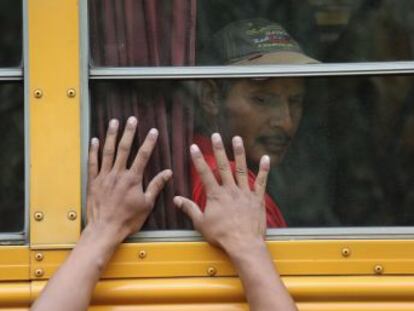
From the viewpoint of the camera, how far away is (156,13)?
6.46 feet

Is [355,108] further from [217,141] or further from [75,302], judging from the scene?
[75,302]

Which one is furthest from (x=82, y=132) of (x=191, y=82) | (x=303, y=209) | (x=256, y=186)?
(x=303, y=209)

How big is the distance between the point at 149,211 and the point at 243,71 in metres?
0.37

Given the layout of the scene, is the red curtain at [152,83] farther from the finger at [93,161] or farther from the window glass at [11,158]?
the window glass at [11,158]

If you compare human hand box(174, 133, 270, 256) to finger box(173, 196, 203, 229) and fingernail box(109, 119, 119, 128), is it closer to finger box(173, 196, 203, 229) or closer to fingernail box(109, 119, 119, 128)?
finger box(173, 196, 203, 229)

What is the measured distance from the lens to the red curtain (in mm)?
1955

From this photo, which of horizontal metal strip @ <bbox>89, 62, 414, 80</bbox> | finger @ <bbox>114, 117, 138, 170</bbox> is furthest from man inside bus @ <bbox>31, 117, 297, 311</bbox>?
horizontal metal strip @ <bbox>89, 62, 414, 80</bbox>

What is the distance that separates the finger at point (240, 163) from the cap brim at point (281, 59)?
6.8 inches

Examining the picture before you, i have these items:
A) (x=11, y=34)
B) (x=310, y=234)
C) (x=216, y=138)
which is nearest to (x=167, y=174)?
(x=216, y=138)

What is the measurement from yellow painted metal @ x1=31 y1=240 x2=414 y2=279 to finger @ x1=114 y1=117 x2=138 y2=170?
0.58ft

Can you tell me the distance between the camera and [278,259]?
6.31ft

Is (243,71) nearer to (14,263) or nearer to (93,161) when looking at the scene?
(93,161)

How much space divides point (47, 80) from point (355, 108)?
68 centimetres

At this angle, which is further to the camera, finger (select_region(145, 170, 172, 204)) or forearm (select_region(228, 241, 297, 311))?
finger (select_region(145, 170, 172, 204))
